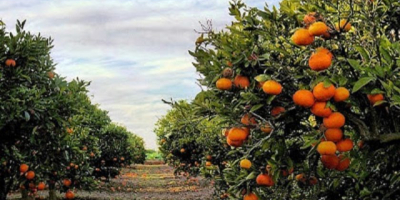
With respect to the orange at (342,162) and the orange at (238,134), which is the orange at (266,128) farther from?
the orange at (342,162)

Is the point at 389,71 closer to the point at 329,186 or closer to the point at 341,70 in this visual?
the point at 341,70

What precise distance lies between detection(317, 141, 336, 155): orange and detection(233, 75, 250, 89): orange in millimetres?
718

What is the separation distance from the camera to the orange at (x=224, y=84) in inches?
155

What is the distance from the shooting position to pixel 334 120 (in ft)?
11.1

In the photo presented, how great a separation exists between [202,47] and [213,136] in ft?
43.7

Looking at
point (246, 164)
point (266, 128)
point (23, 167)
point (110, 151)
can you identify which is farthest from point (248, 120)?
point (110, 151)

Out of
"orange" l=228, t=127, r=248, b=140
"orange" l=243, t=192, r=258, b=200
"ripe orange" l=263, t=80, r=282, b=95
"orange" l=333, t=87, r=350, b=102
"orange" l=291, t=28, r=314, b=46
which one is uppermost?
"orange" l=291, t=28, r=314, b=46

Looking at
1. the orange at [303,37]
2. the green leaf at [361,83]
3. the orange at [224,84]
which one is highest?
the orange at [303,37]

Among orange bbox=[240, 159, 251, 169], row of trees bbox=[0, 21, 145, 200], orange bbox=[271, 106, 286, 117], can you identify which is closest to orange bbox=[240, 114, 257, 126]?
orange bbox=[271, 106, 286, 117]

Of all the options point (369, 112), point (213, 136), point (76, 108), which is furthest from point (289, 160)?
point (213, 136)

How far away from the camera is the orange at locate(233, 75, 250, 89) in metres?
3.92

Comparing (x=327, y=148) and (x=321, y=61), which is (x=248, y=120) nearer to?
(x=327, y=148)

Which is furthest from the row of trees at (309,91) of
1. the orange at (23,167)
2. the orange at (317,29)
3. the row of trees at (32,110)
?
the orange at (23,167)

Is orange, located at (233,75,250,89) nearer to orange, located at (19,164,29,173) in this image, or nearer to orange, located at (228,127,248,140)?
orange, located at (228,127,248,140)
